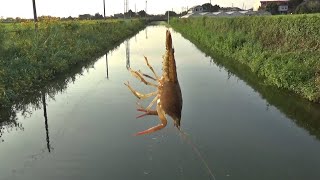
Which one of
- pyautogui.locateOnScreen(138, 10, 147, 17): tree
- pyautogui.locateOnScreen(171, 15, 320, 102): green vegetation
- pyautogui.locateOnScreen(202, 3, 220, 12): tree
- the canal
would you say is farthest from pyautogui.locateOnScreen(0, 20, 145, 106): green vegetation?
pyautogui.locateOnScreen(138, 10, 147, 17): tree

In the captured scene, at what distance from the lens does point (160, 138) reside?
10.9 meters

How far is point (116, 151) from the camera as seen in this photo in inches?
391

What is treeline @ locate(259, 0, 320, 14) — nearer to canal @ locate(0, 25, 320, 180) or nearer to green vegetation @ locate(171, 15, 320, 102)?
green vegetation @ locate(171, 15, 320, 102)

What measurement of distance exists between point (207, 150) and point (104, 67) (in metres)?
16.0

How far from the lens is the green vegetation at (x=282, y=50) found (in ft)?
51.7

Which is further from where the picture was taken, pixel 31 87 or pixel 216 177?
pixel 31 87

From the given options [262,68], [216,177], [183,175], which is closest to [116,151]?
[183,175]

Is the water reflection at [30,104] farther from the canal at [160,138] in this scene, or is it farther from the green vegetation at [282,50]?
the green vegetation at [282,50]

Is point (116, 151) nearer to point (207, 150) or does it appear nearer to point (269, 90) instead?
point (207, 150)

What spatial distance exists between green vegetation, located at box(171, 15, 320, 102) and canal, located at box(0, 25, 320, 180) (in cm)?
78

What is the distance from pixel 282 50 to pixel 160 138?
12.8 meters

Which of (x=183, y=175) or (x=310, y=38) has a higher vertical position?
(x=310, y=38)

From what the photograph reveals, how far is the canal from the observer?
28.9 ft

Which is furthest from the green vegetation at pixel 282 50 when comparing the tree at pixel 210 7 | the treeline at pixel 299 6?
the tree at pixel 210 7
